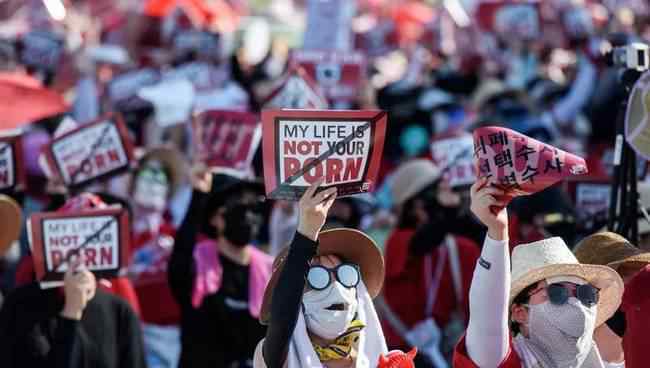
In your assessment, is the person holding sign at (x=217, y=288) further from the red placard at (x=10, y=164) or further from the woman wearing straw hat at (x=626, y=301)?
the woman wearing straw hat at (x=626, y=301)

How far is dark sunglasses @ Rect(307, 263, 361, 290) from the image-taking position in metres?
5.63

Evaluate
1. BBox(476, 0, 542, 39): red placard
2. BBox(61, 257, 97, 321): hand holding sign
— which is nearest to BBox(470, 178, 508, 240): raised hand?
BBox(61, 257, 97, 321): hand holding sign

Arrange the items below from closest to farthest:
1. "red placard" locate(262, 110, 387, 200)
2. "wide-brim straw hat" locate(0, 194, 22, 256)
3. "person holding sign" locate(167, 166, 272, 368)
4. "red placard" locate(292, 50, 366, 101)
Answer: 1. "red placard" locate(262, 110, 387, 200)
2. "person holding sign" locate(167, 166, 272, 368)
3. "wide-brim straw hat" locate(0, 194, 22, 256)
4. "red placard" locate(292, 50, 366, 101)

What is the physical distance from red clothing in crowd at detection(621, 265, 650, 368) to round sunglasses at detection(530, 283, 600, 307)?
391 mm

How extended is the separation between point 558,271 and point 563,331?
234 mm

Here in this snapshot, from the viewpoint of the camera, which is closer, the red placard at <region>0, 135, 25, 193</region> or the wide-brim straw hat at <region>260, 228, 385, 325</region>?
the wide-brim straw hat at <region>260, 228, 385, 325</region>

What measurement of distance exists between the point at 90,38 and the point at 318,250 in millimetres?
8270

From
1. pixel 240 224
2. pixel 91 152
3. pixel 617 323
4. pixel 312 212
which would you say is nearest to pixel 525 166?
pixel 312 212

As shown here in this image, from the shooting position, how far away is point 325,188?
538 centimetres

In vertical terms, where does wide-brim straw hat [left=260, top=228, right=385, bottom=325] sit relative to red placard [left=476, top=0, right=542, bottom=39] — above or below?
below

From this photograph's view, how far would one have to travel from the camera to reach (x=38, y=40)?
1266 centimetres

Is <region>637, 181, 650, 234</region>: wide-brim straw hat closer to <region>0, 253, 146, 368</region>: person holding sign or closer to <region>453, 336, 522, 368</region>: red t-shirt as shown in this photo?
<region>453, 336, 522, 368</region>: red t-shirt

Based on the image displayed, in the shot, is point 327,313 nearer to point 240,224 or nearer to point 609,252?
point 609,252

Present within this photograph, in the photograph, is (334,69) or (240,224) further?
(334,69)
